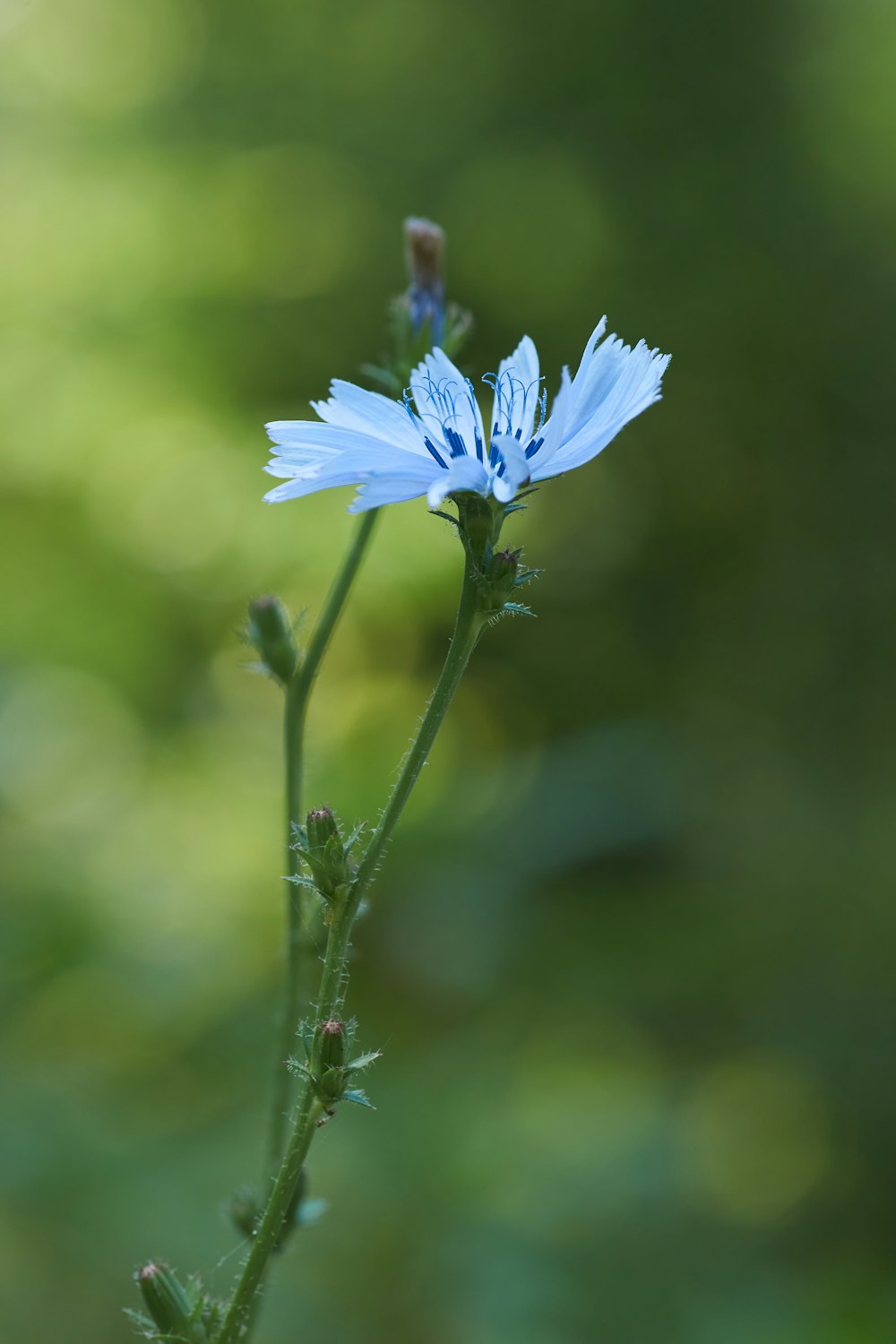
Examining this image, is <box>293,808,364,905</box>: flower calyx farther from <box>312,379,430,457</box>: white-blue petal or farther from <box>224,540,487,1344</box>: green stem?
<box>312,379,430,457</box>: white-blue petal

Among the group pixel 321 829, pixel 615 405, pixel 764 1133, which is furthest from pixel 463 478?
pixel 764 1133

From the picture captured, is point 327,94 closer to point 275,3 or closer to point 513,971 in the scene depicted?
point 275,3

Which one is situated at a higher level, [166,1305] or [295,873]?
[295,873]

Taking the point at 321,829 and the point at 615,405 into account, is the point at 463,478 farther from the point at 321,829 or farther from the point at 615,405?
the point at 321,829

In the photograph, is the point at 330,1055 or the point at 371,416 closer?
the point at 330,1055

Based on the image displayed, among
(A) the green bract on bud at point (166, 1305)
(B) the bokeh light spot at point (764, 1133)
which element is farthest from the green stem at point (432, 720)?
(B) the bokeh light spot at point (764, 1133)
